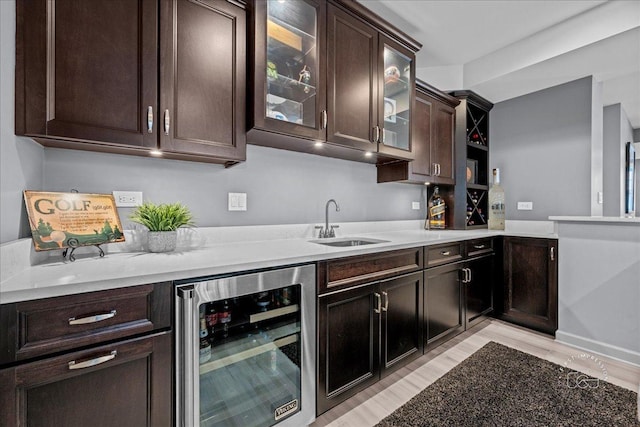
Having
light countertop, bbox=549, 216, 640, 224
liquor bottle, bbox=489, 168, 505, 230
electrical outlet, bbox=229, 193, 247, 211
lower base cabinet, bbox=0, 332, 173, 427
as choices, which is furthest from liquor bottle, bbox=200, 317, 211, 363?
liquor bottle, bbox=489, 168, 505, 230

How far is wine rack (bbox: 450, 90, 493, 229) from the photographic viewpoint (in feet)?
9.52

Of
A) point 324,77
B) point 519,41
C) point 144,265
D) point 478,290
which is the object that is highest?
point 519,41

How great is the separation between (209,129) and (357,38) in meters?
1.20

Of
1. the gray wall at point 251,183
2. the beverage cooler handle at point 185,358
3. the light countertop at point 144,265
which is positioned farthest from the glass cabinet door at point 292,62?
the beverage cooler handle at point 185,358

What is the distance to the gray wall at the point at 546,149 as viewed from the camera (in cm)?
272

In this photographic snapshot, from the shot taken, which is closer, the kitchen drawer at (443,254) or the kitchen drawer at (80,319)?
the kitchen drawer at (80,319)

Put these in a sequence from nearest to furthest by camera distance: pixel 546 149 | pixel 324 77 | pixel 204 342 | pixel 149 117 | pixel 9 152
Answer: pixel 9 152 < pixel 204 342 < pixel 149 117 < pixel 324 77 < pixel 546 149

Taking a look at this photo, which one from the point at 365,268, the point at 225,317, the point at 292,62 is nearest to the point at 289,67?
the point at 292,62

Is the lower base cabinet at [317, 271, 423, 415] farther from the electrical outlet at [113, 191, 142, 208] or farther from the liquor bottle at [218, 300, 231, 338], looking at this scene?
the electrical outlet at [113, 191, 142, 208]

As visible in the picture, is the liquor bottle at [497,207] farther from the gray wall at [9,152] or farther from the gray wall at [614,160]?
the gray wall at [9,152]

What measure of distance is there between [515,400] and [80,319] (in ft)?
7.08

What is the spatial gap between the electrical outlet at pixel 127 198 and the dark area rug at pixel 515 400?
1.73 meters

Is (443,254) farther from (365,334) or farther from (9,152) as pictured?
(9,152)

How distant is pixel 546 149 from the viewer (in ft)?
9.68
